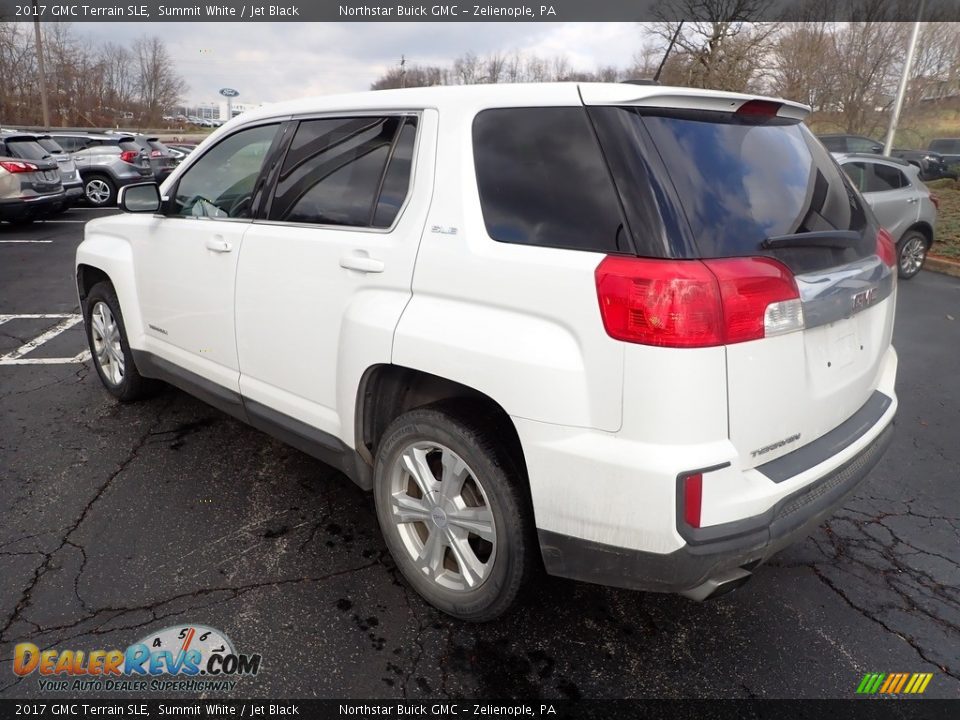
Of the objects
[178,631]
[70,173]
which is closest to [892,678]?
[178,631]

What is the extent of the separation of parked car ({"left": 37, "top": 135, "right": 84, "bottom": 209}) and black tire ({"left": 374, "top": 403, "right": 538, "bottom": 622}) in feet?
43.9

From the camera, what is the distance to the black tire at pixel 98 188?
15281mm

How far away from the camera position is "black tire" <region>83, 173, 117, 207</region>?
602 inches

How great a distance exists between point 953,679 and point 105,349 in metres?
4.82

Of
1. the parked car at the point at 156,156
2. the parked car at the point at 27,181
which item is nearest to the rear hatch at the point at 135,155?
the parked car at the point at 156,156

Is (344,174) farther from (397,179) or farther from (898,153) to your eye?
(898,153)

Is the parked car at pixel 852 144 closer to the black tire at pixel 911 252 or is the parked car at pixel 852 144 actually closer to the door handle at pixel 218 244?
the black tire at pixel 911 252

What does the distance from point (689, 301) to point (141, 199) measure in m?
3.14

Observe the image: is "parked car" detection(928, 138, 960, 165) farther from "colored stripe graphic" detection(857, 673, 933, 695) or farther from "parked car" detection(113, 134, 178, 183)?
"colored stripe graphic" detection(857, 673, 933, 695)

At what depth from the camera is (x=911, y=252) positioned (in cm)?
912

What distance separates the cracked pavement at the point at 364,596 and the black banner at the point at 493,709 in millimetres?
42

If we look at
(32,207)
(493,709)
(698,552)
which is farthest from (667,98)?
(32,207)

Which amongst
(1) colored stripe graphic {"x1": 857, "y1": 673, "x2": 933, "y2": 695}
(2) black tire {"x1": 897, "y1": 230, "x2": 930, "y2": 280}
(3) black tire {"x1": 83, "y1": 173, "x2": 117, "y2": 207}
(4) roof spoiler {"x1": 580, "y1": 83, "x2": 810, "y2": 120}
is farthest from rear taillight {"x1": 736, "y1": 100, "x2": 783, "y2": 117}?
(3) black tire {"x1": 83, "y1": 173, "x2": 117, "y2": 207}

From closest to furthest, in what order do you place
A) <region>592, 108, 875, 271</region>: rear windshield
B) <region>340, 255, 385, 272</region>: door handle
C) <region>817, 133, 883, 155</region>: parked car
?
1. <region>592, 108, 875, 271</region>: rear windshield
2. <region>340, 255, 385, 272</region>: door handle
3. <region>817, 133, 883, 155</region>: parked car
